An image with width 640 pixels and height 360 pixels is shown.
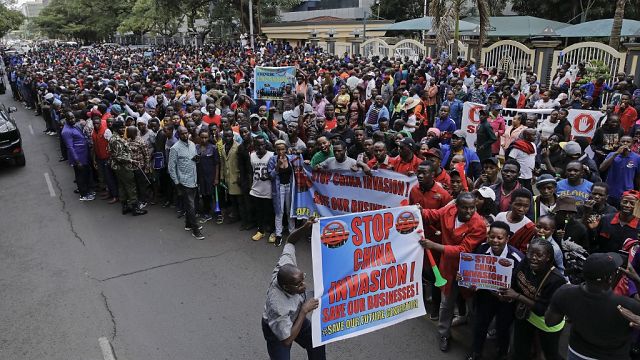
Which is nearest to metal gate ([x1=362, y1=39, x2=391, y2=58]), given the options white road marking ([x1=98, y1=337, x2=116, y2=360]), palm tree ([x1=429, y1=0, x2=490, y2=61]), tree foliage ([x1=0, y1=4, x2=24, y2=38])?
palm tree ([x1=429, y1=0, x2=490, y2=61])

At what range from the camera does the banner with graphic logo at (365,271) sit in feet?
13.3

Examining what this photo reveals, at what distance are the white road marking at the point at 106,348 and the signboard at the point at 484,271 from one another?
3.48 m

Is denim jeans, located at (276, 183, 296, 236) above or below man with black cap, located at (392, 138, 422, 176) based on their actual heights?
below

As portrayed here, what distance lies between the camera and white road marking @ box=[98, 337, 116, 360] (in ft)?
16.0

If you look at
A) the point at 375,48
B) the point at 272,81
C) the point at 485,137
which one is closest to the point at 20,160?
the point at 272,81

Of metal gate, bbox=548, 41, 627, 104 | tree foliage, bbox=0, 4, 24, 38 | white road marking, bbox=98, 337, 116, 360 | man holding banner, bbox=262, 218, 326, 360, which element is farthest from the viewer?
tree foliage, bbox=0, 4, 24, 38

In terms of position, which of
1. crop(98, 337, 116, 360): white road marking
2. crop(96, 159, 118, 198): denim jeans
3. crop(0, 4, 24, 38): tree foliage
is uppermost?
crop(0, 4, 24, 38): tree foliage

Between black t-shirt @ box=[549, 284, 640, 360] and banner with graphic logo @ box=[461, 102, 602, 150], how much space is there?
6.27m

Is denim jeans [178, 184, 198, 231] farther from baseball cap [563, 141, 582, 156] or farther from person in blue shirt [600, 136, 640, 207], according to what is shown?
person in blue shirt [600, 136, 640, 207]

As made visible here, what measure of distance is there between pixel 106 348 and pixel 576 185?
5.28 metres

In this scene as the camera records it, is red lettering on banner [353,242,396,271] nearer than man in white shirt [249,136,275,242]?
Yes

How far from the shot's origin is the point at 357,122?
11.0 m

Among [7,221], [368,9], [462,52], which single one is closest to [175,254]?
[7,221]

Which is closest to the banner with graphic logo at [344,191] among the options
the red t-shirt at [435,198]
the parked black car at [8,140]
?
the red t-shirt at [435,198]
